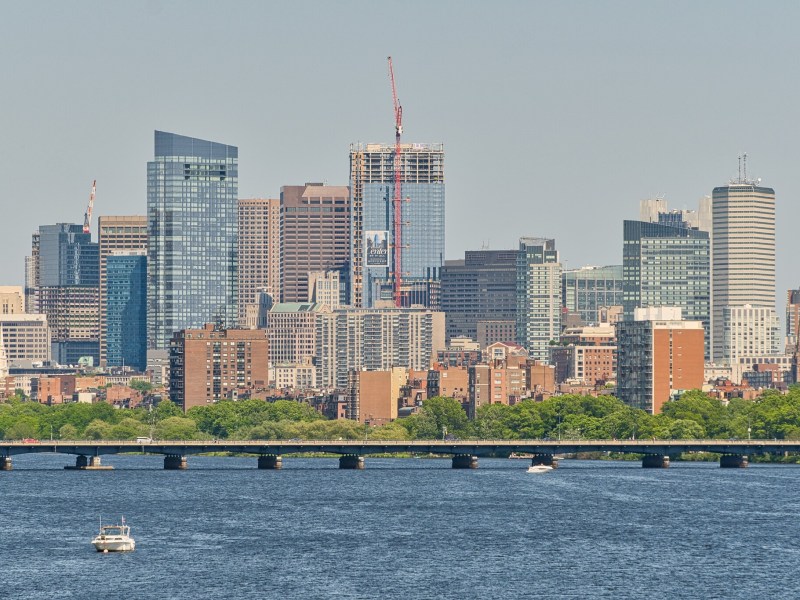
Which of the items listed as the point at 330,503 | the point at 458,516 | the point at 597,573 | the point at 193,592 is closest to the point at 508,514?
the point at 458,516

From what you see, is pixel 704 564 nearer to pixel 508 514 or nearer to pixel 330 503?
pixel 508 514

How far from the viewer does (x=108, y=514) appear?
176 meters

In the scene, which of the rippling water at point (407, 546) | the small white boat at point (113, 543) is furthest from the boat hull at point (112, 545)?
the rippling water at point (407, 546)

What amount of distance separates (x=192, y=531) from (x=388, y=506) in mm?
27349

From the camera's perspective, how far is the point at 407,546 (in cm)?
14988

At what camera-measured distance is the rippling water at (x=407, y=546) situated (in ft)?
421

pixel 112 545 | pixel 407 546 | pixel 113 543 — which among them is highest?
pixel 113 543

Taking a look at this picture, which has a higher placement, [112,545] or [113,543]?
[113,543]

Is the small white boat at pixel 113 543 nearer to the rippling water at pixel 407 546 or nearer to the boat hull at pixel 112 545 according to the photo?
the boat hull at pixel 112 545

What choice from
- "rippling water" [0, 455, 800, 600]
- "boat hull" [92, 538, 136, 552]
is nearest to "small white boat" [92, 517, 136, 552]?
"boat hull" [92, 538, 136, 552]

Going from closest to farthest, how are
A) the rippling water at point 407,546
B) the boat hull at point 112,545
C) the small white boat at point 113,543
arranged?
1. the rippling water at point 407,546
2. the boat hull at point 112,545
3. the small white boat at point 113,543

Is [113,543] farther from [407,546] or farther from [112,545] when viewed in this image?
[407,546]

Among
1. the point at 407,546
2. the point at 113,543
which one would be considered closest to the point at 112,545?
the point at 113,543

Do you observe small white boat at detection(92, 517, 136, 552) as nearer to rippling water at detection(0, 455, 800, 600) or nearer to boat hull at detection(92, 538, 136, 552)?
boat hull at detection(92, 538, 136, 552)
